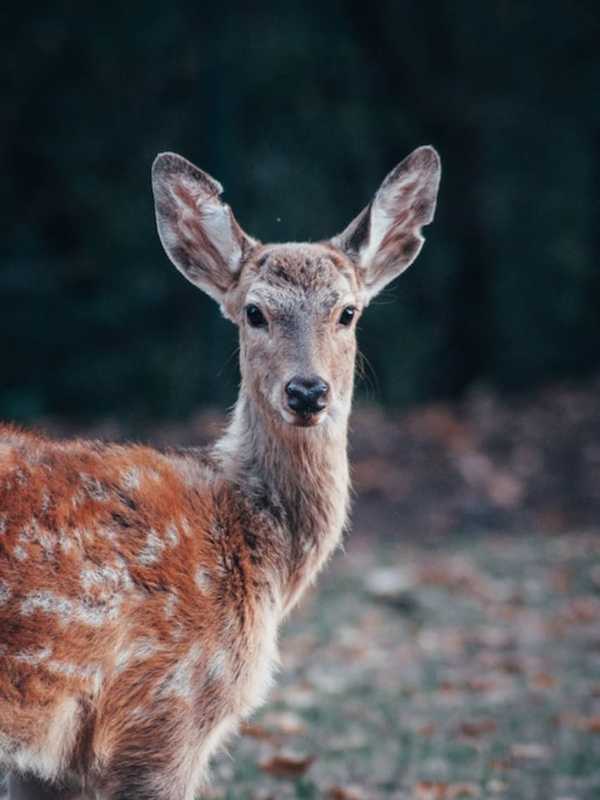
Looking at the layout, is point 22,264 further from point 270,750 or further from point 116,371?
point 270,750

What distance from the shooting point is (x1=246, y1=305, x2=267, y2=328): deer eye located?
4.87 m

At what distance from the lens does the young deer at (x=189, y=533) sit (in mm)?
3973

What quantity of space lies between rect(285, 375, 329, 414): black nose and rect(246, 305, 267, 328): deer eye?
40cm

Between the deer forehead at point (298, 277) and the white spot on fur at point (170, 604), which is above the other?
the deer forehead at point (298, 277)

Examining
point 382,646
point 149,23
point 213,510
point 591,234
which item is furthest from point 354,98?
point 213,510

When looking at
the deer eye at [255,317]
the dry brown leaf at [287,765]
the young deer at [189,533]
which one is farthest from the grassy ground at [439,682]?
the deer eye at [255,317]

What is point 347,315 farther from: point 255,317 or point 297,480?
point 297,480

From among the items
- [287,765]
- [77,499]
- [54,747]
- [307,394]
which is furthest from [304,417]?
[287,765]

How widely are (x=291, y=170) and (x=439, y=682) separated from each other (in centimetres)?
719

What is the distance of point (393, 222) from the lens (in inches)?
214

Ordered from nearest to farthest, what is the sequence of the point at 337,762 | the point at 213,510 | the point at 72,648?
the point at 72,648
the point at 213,510
the point at 337,762

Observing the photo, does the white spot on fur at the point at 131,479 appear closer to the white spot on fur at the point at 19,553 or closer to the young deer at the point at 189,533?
the young deer at the point at 189,533

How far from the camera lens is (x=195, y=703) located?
421 centimetres

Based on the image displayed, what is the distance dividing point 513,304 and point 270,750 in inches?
385
